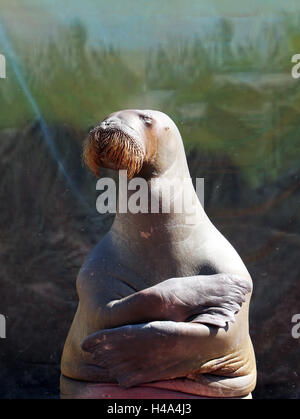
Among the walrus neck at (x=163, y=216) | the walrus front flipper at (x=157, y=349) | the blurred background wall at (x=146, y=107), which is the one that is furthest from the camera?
the blurred background wall at (x=146, y=107)

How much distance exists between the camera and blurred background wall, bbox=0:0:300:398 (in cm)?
512

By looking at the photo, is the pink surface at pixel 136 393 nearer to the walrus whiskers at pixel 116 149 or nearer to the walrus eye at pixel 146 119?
the walrus whiskers at pixel 116 149

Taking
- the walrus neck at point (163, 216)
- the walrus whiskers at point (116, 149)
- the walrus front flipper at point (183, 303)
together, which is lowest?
the walrus front flipper at point (183, 303)

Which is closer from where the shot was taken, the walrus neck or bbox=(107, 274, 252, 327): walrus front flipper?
bbox=(107, 274, 252, 327): walrus front flipper

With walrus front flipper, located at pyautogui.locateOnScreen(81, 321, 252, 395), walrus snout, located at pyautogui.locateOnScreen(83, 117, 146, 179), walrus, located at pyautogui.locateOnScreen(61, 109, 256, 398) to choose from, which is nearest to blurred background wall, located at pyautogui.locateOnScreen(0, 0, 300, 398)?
walrus, located at pyautogui.locateOnScreen(61, 109, 256, 398)

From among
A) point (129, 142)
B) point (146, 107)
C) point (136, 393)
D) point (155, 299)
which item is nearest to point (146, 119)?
point (129, 142)

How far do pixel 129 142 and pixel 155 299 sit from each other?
0.55m

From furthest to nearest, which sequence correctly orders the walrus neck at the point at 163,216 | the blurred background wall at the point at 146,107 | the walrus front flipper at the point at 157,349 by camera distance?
the blurred background wall at the point at 146,107 < the walrus neck at the point at 163,216 < the walrus front flipper at the point at 157,349

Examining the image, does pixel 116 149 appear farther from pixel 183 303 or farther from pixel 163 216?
pixel 183 303

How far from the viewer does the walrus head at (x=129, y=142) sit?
2883 millimetres

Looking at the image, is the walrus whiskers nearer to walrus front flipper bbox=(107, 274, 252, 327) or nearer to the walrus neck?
the walrus neck

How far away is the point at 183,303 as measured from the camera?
9.29ft

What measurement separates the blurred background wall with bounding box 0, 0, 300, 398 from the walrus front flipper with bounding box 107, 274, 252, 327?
2275mm

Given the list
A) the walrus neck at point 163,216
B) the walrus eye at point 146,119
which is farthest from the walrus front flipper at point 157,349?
the walrus eye at point 146,119
